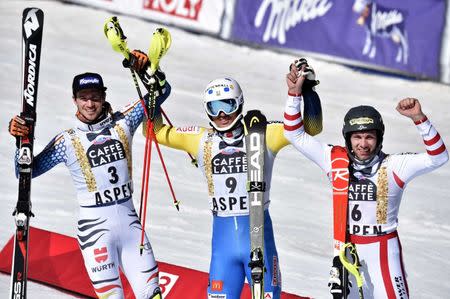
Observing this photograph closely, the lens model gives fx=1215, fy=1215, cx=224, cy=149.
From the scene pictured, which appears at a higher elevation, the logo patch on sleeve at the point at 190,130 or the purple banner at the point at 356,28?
the purple banner at the point at 356,28

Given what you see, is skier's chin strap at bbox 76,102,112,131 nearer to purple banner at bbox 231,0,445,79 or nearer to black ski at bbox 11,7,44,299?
black ski at bbox 11,7,44,299

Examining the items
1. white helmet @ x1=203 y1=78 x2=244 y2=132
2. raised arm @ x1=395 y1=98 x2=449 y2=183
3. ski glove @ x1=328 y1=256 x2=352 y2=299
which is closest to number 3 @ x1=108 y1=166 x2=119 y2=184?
white helmet @ x1=203 y1=78 x2=244 y2=132

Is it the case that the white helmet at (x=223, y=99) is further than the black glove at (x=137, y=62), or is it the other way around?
the black glove at (x=137, y=62)

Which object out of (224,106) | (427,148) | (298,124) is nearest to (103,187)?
(224,106)

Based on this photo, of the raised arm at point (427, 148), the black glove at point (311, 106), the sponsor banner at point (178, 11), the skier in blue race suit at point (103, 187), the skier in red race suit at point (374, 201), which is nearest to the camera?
the raised arm at point (427, 148)

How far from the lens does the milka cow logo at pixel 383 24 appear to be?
1906 cm

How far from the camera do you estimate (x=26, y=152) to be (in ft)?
31.9

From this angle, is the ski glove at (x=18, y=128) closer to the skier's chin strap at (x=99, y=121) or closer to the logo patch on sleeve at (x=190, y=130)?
the skier's chin strap at (x=99, y=121)

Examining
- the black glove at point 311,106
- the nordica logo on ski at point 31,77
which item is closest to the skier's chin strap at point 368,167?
the black glove at point 311,106

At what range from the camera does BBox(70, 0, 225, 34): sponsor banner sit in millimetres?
20938

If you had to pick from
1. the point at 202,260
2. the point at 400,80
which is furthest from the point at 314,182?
the point at 400,80

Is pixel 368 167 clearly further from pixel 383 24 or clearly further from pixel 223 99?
pixel 383 24

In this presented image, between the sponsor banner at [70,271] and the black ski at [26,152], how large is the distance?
1.25 metres

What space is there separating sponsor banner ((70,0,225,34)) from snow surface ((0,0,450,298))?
173 millimetres
